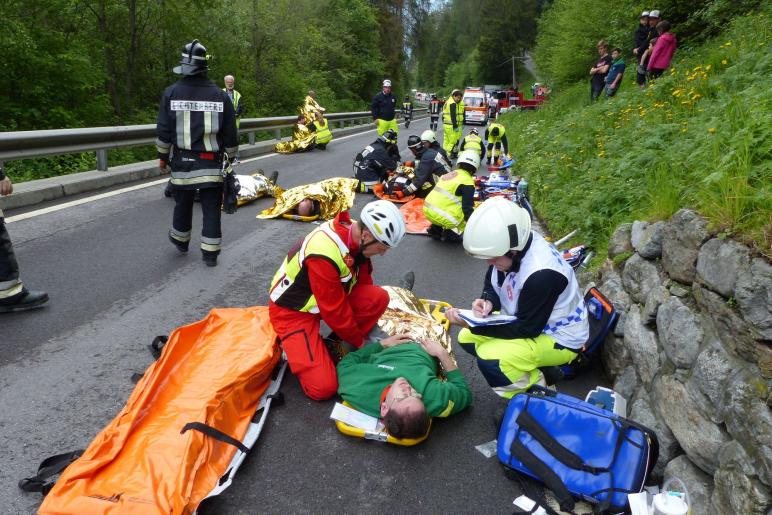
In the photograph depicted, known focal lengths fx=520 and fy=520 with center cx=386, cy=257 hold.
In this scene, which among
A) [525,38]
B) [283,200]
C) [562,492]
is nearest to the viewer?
[562,492]

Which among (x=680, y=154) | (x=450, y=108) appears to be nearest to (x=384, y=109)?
(x=450, y=108)

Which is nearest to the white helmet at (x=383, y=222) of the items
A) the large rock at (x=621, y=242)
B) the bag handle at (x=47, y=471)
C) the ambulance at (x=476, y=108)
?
the large rock at (x=621, y=242)

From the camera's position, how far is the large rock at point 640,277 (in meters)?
3.49

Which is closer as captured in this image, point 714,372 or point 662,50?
point 714,372

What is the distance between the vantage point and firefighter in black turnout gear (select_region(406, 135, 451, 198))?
9375 mm

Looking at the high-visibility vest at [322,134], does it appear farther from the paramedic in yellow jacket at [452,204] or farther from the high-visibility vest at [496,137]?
the paramedic in yellow jacket at [452,204]

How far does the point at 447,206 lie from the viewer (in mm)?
7262

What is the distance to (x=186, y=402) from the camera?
3.06 m

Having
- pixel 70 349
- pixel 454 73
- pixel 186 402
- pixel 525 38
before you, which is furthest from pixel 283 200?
pixel 454 73

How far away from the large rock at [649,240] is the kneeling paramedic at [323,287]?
1.73 meters

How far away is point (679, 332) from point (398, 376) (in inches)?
65.4

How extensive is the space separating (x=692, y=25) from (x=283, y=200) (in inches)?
399

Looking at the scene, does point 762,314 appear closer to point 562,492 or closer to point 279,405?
point 562,492

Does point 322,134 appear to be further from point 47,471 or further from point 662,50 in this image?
point 47,471
